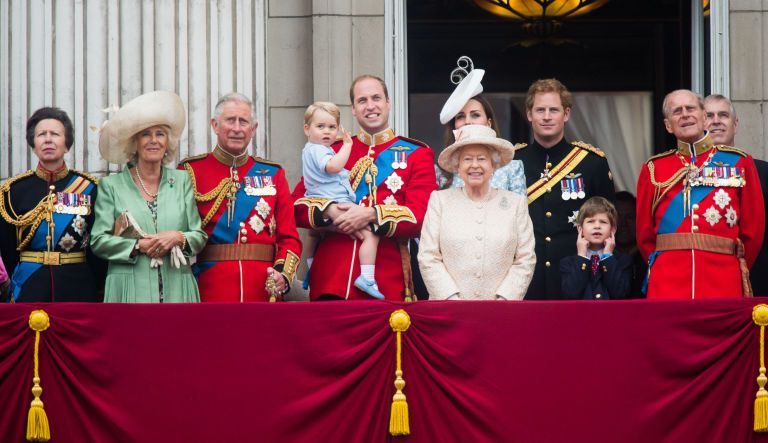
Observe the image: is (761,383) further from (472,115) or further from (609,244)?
(472,115)

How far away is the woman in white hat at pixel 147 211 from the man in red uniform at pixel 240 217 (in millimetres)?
188

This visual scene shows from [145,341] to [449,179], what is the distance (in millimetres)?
2369

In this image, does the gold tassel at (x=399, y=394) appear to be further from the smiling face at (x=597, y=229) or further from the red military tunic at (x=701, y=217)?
the red military tunic at (x=701, y=217)

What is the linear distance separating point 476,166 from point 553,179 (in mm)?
839

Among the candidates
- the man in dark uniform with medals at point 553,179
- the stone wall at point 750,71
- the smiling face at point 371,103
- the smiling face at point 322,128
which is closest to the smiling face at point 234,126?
the smiling face at point 322,128

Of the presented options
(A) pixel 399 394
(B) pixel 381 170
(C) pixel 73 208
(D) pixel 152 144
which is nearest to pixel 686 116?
(B) pixel 381 170

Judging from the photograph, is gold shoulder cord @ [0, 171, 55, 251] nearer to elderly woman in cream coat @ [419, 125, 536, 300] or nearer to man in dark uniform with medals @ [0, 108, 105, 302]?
man in dark uniform with medals @ [0, 108, 105, 302]

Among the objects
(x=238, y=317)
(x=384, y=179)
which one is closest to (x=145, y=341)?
(x=238, y=317)

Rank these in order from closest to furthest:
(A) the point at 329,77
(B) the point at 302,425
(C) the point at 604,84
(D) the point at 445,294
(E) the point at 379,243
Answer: (B) the point at 302,425, (D) the point at 445,294, (E) the point at 379,243, (A) the point at 329,77, (C) the point at 604,84

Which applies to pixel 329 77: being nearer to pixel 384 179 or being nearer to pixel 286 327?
pixel 384 179

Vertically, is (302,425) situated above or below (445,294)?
below

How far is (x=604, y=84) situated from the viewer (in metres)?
14.5

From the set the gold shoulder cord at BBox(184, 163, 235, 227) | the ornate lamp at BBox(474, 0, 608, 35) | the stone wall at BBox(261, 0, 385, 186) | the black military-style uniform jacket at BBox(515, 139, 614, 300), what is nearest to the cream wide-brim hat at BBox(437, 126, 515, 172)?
the black military-style uniform jacket at BBox(515, 139, 614, 300)

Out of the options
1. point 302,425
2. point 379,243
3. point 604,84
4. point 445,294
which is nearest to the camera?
point 302,425
